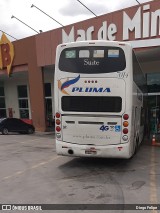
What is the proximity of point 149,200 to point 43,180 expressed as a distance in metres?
3.44

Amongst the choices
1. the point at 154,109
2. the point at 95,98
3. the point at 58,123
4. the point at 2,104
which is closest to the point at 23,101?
the point at 2,104

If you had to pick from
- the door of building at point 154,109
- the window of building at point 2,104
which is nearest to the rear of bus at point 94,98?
the door of building at point 154,109

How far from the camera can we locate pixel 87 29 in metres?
20.4

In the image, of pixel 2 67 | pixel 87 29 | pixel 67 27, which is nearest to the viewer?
pixel 87 29

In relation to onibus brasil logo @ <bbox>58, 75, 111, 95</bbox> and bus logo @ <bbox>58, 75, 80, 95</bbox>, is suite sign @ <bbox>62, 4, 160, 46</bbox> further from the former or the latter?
bus logo @ <bbox>58, 75, 80, 95</bbox>

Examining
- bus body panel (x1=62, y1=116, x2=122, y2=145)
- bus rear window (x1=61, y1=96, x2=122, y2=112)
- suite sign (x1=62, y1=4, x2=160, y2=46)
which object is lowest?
bus body panel (x1=62, y1=116, x2=122, y2=145)

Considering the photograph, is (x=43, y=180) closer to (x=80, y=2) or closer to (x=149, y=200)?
(x=149, y=200)

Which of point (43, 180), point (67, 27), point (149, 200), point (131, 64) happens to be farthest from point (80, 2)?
point (149, 200)

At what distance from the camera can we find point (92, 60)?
1012 cm

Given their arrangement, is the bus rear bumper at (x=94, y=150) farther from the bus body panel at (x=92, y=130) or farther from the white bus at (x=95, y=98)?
the bus body panel at (x=92, y=130)

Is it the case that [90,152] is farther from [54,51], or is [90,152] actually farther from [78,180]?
[54,51]

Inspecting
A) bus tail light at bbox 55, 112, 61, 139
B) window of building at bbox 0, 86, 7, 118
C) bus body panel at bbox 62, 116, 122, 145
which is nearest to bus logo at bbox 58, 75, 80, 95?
bus tail light at bbox 55, 112, 61, 139

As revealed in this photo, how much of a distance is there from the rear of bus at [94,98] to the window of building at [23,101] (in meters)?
25.5

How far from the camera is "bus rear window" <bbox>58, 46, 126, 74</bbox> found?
9.94m
